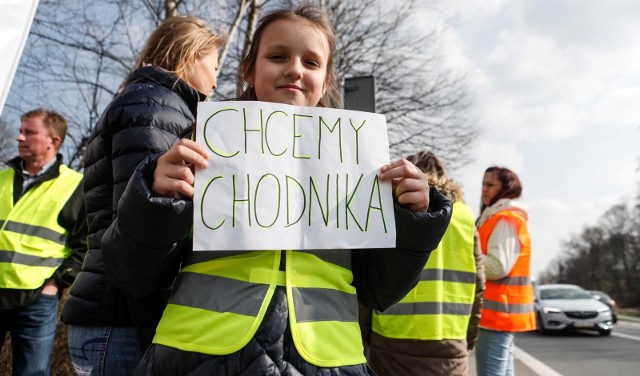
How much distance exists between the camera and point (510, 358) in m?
3.71

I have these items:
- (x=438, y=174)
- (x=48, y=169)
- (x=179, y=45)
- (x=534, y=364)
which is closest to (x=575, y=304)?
(x=534, y=364)

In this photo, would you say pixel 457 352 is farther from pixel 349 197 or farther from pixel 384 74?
pixel 384 74

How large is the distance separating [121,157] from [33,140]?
227cm

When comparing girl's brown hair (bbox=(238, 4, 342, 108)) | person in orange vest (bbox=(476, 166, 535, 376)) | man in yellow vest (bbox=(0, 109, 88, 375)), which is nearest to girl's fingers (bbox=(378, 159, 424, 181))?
girl's brown hair (bbox=(238, 4, 342, 108))

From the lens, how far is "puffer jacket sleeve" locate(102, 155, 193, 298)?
110 centimetres

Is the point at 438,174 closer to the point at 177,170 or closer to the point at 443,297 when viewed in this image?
the point at 443,297

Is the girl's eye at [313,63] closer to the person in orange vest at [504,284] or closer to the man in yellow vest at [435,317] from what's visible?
the man in yellow vest at [435,317]

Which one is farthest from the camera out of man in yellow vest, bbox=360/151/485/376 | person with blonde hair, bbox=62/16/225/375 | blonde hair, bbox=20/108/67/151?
blonde hair, bbox=20/108/67/151

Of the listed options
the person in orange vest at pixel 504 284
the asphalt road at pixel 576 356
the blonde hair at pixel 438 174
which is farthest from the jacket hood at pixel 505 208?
the asphalt road at pixel 576 356

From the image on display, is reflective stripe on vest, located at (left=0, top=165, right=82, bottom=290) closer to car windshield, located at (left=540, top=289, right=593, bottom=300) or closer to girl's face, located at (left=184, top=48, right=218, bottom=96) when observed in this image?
girl's face, located at (left=184, top=48, right=218, bottom=96)

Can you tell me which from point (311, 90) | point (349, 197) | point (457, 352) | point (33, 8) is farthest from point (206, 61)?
point (457, 352)

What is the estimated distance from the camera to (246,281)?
45.9 inches

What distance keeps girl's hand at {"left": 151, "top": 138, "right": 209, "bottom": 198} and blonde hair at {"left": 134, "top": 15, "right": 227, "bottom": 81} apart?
0.79 m

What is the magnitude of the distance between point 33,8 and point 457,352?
263cm
